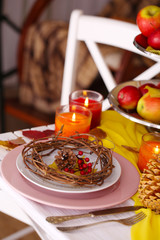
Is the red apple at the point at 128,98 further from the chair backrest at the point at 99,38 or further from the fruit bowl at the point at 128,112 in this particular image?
the chair backrest at the point at 99,38

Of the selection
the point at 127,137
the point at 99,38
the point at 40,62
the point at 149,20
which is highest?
the point at 149,20

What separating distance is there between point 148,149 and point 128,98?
182mm

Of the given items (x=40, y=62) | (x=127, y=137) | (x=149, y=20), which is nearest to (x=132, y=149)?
(x=127, y=137)

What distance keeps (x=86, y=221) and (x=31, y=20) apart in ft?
7.78

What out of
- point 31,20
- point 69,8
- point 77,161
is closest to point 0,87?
point 31,20

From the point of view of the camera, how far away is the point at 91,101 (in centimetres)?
94

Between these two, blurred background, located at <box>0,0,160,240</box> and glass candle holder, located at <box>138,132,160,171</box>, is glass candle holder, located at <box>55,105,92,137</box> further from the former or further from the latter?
blurred background, located at <box>0,0,160,240</box>

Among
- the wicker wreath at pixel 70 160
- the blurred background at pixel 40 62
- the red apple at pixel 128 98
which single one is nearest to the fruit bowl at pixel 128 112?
the red apple at pixel 128 98

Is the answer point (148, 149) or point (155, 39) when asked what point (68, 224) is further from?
point (155, 39)

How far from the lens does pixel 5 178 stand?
61cm

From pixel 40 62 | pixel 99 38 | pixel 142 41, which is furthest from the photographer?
pixel 40 62

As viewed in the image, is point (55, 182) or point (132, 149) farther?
point (132, 149)

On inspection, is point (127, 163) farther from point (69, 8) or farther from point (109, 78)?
point (69, 8)

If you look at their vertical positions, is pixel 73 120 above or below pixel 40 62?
above
